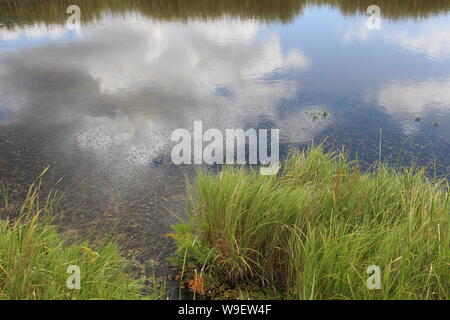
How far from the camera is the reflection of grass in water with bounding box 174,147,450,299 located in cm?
232

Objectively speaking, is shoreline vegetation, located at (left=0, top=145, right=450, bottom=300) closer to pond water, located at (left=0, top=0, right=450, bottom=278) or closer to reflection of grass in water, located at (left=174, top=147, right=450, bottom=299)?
reflection of grass in water, located at (left=174, top=147, right=450, bottom=299)

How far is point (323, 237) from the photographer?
247cm

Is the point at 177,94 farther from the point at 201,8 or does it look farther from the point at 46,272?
the point at 201,8

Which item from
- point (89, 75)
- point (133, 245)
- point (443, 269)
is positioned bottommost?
point (133, 245)

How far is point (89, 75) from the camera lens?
759 centimetres

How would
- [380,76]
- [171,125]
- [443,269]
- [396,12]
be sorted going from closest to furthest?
[443,269] < [171,125] < [380,76] < [396,12]

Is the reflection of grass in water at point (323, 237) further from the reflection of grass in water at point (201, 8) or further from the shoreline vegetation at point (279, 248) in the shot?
the reflection of grass in water at point (201, 8)

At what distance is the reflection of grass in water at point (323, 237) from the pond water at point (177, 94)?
1.35 feet

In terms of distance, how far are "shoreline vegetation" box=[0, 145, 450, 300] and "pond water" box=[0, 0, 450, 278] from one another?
16.6 inches

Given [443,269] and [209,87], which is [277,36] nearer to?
[209,87]

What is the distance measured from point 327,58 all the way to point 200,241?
20.7 feet

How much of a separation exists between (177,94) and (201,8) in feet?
22.9

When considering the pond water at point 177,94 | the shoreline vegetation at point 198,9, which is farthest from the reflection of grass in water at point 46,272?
the shoreline vegetation at point 198,9
